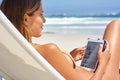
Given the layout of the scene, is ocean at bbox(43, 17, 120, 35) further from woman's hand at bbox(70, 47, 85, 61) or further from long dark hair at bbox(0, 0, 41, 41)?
long dark hair at bbox(0, 0, 41, 41)

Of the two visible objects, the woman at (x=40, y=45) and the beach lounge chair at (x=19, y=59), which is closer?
the beach lounge chair at (x=19, y=59)

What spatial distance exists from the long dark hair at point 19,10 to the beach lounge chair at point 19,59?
0.17 metres

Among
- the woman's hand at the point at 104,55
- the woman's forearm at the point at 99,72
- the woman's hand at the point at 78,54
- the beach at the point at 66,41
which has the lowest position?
the beach at the point at 66,41

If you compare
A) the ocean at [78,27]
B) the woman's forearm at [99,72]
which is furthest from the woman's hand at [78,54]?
the ocean at [78,27]

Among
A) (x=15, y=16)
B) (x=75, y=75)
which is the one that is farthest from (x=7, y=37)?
(x=75, y=75)

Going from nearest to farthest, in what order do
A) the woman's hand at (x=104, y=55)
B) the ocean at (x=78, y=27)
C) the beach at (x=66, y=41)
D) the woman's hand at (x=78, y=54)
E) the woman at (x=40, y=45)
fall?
the woman at (x=40, y=45) < the woman's hand at (x=104, y=55) < the woman's hand at (x=78, y=54) < the beach at (x=66, y=41) < the ocean at (x=78, y=27)

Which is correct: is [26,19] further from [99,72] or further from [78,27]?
[78,27]

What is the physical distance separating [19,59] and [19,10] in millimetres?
263

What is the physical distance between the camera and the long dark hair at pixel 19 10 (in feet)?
5.84

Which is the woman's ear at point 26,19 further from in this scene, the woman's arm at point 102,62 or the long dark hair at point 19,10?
the woman's arm at point 102,62

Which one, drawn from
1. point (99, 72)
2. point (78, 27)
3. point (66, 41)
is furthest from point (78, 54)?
point (78, 27)

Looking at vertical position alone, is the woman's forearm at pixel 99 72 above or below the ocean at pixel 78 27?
above

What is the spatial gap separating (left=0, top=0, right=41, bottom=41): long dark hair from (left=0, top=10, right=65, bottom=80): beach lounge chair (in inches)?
6.6

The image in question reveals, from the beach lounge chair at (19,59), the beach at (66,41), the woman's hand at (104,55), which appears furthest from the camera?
the beach at (66,41)
